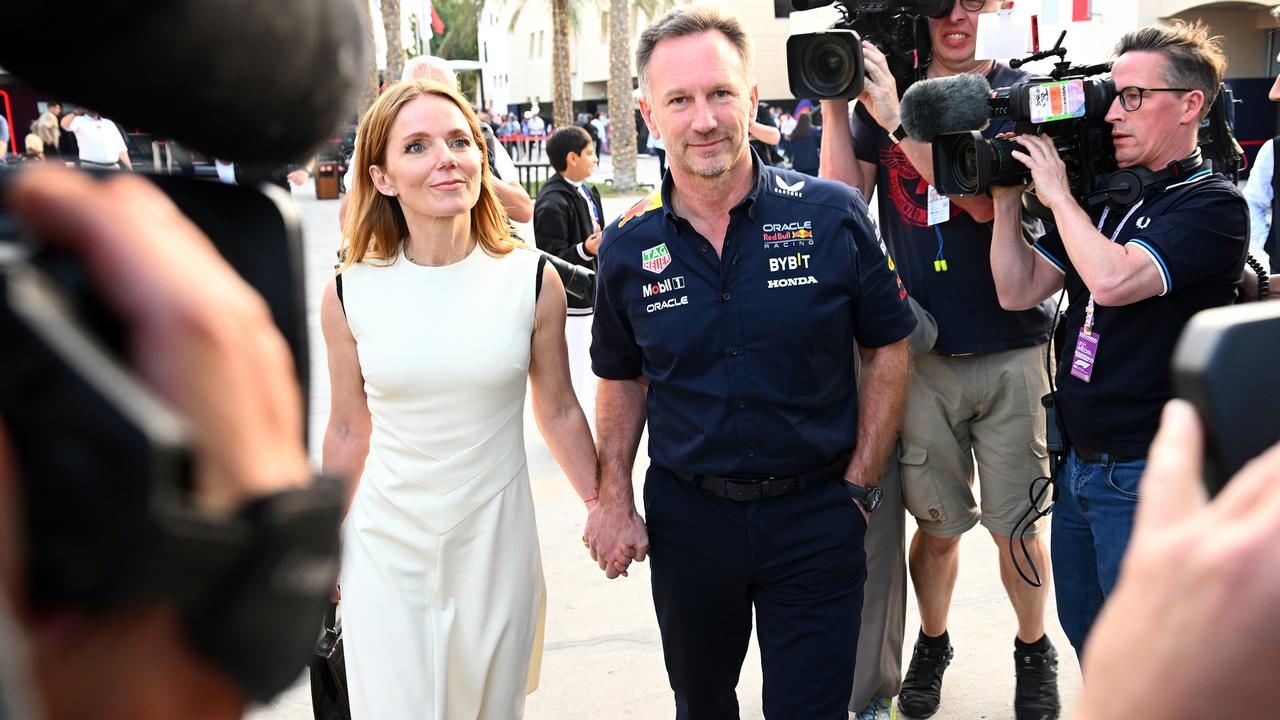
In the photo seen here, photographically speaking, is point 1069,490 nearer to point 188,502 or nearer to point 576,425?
point 576,425

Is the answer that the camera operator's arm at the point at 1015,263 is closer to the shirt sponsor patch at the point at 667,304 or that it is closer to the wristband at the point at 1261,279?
the wristband at the point at 1261,279

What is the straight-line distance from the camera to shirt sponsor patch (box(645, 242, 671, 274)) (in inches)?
121

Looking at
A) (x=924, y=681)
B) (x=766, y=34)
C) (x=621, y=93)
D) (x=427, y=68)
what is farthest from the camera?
(x=766, y=34)

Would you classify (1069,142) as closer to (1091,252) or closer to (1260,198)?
(1091,252)

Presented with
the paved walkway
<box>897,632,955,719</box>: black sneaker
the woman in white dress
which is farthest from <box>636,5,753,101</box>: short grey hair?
<box>897,632,955,719</box>: black sneaker

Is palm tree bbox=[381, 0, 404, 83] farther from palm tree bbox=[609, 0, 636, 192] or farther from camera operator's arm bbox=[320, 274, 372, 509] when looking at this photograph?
camera operator's arm bbox=[320, 274, 372, 509]

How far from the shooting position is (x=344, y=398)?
3186 millimetres

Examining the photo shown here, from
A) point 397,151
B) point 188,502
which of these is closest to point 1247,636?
point 188,502

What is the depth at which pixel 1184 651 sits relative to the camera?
619mm

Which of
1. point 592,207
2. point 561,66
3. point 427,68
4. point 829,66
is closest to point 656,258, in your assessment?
point 829,66

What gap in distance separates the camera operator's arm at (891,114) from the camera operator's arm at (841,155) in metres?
Answer: 0.19

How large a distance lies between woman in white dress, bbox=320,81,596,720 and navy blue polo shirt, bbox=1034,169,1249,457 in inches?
54.0

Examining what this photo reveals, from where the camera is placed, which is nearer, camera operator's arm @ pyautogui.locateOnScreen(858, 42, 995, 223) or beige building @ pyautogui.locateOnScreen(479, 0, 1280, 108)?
camera operator's arm @ pyautogui.locateOnScreen(858, 42, 995, 223)

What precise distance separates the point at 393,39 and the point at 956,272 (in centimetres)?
1947
